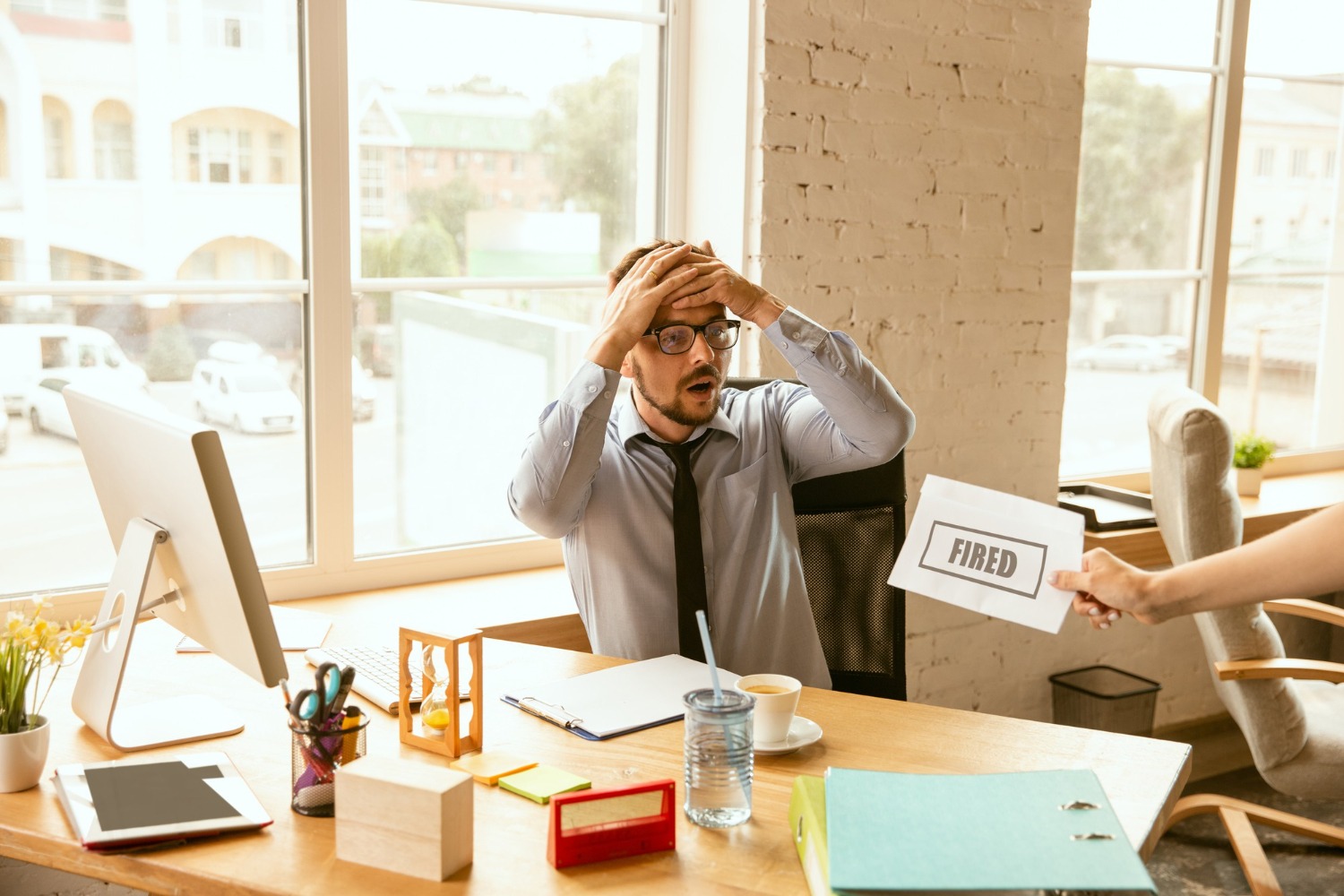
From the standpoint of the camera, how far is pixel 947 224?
3.01 meters

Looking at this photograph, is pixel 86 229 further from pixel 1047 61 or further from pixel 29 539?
pixel 1047 61

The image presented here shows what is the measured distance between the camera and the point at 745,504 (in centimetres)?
211

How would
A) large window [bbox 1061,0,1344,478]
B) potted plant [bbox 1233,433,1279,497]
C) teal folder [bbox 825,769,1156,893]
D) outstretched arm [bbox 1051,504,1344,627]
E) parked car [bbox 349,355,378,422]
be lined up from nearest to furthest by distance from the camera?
1. teal folder [bbox 825,769,1156,893]
2. outstretched arm [bbox 1051,504,1344,627]
3. parked car [bbox 349,355,378,422]
4. large window [bbox 1061,0,1344,478]
5. potted plant [bbox 1233,433,1279,497]

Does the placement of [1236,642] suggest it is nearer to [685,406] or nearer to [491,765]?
[685,406]

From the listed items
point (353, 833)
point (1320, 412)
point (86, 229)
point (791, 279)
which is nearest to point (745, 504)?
point (791, 279)

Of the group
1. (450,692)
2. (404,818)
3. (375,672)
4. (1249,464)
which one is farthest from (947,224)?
(404,818)

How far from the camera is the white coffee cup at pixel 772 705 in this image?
1.48 m

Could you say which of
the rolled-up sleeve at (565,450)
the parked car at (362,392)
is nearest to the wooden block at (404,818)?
the rolled-up sleeve at (565,450)

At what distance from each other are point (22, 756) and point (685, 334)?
1.14 m

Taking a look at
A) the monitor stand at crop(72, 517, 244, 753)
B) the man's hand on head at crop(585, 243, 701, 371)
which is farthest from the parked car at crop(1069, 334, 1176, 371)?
the monitor stand at crop(72, 517, 244, 753)

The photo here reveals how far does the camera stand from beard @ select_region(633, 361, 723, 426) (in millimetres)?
2061

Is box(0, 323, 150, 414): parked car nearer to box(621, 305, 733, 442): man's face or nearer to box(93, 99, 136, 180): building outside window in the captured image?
box(93, 99, 136, 180): building outside window

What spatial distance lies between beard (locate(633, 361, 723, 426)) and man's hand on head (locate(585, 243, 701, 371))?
0.34 ft

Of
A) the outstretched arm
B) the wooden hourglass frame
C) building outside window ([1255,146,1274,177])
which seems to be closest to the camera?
the wooden hourglass frame
